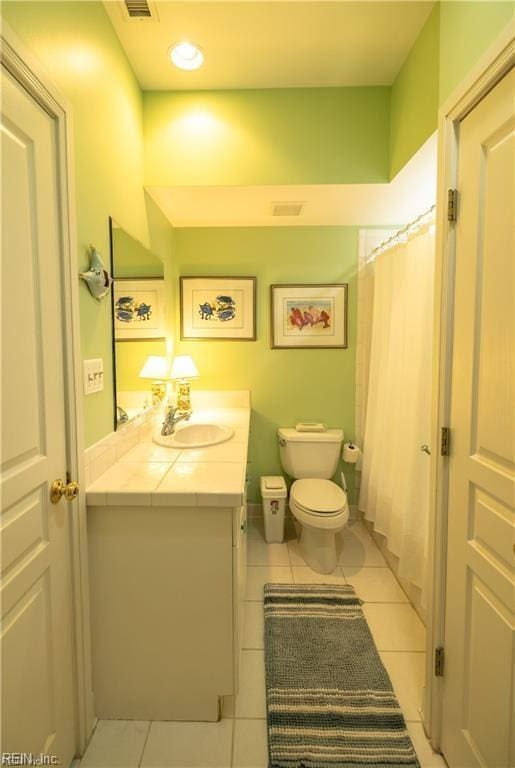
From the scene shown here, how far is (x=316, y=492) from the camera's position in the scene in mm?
2383

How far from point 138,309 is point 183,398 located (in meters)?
0.77

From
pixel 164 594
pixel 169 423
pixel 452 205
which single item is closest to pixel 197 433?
pixel 169 423

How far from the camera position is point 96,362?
138 cm

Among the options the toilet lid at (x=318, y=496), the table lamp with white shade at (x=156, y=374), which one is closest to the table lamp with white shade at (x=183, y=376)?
the table lamp with white shade at (x=156, y=374)

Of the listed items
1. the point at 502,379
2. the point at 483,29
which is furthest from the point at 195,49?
the point at 502,379

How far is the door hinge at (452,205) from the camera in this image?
3.82 ft

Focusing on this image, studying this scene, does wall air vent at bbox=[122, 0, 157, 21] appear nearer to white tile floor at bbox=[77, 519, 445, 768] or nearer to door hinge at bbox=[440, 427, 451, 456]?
door hinge at bbox=[440, 427, 451, 456]

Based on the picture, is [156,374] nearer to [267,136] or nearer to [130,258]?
[130,258]

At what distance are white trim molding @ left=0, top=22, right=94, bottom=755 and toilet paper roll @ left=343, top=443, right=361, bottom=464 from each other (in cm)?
192

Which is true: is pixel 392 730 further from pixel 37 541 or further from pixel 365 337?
pixel 365 337

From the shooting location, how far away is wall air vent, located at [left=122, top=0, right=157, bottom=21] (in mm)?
1438

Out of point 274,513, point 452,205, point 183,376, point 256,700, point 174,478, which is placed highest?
point 452,205

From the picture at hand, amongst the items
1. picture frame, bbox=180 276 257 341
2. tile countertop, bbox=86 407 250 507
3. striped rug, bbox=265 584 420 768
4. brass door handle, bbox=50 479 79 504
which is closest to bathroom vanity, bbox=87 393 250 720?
tile countertop, bbox=86 407 250 507

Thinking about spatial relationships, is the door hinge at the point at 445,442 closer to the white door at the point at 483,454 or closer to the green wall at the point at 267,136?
the white door at the point at 483,454
